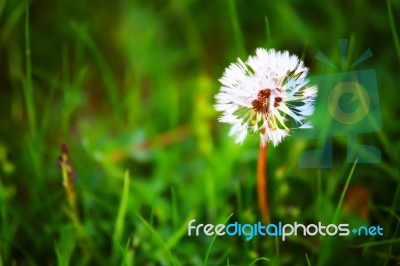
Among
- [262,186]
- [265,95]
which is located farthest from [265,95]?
[262,186]

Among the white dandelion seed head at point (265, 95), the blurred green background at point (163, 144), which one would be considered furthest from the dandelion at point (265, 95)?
the blurred green background at point (163, 144)

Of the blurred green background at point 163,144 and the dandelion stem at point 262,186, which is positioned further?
the blurred green background at point 163,144

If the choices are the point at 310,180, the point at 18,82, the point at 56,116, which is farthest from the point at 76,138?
the point at 310,180

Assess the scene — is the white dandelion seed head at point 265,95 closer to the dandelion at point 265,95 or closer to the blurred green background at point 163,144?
the dandelion at point 265,95

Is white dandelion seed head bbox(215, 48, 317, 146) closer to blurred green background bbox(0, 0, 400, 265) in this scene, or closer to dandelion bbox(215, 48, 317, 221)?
dandelion bbox(215, 48, 317, 221)

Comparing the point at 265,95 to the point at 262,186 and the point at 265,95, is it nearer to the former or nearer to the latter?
the point at 265,95

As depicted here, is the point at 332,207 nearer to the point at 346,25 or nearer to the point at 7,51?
the point at 346,25
